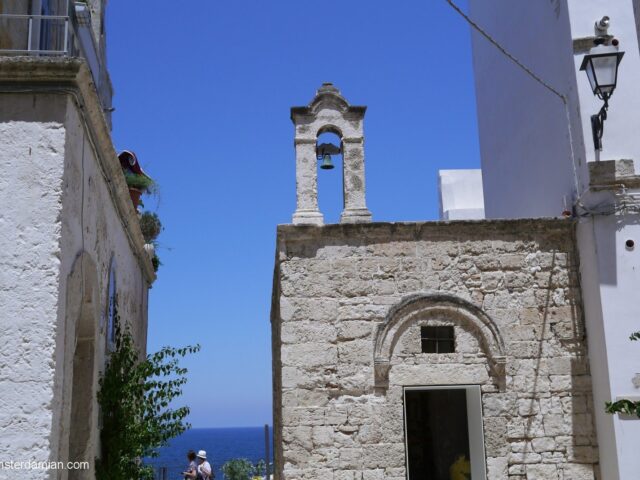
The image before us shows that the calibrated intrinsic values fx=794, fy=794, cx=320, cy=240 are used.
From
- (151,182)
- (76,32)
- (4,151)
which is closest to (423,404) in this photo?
(151,182)

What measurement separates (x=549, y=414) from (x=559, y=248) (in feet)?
5.96

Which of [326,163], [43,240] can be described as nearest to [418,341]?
[326,163]

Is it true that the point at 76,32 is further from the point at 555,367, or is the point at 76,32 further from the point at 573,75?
the point at 555,367

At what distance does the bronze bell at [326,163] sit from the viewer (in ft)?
30.2

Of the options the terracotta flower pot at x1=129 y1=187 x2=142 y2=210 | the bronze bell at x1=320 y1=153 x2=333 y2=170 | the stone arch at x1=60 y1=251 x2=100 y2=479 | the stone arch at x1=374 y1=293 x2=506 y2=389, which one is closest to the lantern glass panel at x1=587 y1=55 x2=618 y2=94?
the stone arch at x1=374 y1=293 x2=506 y2=389

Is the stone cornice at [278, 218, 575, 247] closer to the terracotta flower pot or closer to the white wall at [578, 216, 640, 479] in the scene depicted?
the white wall at [578, 216, 640, 479]

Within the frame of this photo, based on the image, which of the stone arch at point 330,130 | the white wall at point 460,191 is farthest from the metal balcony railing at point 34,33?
the white wall at point 460,191

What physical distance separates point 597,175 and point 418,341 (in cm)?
263

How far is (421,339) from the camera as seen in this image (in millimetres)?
8531

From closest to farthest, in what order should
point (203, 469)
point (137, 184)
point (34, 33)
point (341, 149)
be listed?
point (34, 33) → point (341, 149) → point (137, 184) → point (203, 469)

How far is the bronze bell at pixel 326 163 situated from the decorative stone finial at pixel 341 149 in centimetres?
21

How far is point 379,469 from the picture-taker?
8141mm

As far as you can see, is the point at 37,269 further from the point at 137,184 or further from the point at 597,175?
the point at 597,175

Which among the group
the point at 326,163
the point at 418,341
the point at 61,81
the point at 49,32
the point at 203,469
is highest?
the point at 49,32
